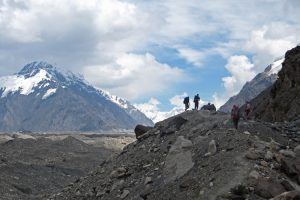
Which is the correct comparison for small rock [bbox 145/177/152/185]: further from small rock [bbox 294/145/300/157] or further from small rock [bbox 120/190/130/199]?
small rock [bbox 294/145/300/157]

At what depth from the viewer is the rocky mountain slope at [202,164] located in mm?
20891

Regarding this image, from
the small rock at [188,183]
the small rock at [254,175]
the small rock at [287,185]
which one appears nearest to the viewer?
the small rock at [287,185]

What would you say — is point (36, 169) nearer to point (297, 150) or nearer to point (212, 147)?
point (212, 147)

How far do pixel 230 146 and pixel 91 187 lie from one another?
960 cm

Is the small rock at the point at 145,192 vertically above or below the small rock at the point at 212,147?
below

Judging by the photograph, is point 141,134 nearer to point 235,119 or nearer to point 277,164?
point 235,119

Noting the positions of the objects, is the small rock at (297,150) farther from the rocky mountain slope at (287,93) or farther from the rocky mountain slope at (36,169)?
the rocky mountain slope at (36,169)

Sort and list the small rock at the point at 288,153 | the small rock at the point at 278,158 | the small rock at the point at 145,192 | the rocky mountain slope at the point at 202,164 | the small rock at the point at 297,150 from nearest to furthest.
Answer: the rocky mountain slope at the point at 202,164, the small rock at the point at 278,158, the small rock at the point at 288,153, the small rock at the point at 297,150, the small rock at the point at 145,192

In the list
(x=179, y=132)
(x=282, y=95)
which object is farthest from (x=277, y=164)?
(x=282, y=95)

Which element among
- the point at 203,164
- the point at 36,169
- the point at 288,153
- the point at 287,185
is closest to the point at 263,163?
the point at 287,185

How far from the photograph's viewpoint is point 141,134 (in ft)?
124

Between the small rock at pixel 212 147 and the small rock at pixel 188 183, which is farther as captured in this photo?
the small rock at pixel 212 147

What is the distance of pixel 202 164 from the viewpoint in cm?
2369

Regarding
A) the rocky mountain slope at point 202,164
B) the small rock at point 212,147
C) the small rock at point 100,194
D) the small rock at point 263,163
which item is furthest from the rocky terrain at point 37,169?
the small rock at point 263,163
